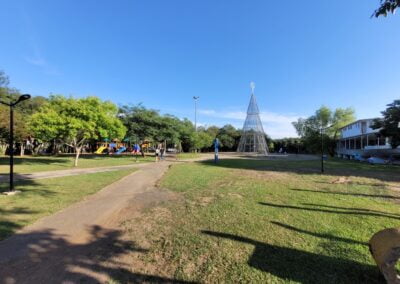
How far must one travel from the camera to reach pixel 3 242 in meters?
3.92

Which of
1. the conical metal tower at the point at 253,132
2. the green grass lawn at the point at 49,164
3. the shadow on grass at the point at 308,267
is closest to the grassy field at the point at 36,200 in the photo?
the shadow on grass at the point at 308,267

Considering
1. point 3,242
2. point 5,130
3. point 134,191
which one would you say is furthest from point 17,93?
point 3,242

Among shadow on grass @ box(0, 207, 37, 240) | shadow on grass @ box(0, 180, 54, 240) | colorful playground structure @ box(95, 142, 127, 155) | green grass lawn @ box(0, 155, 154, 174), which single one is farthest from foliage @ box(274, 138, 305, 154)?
shadow on grass @ box(0, 207, 37, 240)

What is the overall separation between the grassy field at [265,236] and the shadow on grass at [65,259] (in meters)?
0.31

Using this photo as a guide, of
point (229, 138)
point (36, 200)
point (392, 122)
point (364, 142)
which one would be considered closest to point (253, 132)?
point (229, 138)

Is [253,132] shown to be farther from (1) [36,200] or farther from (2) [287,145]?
(1) [36,200]

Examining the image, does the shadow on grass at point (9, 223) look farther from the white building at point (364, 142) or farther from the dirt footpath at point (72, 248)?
the white building at point (364, 142)

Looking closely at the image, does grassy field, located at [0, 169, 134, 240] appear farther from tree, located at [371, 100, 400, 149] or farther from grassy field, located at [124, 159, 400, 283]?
tree, located at [371, 100, 400, 149]

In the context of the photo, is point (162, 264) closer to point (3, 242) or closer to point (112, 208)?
point (3, 242)

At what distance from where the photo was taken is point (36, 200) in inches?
265

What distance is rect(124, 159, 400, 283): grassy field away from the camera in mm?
2967

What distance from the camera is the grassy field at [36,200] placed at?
4951mm

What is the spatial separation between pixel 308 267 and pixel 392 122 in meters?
20.6

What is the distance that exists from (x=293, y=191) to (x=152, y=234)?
214 inches
